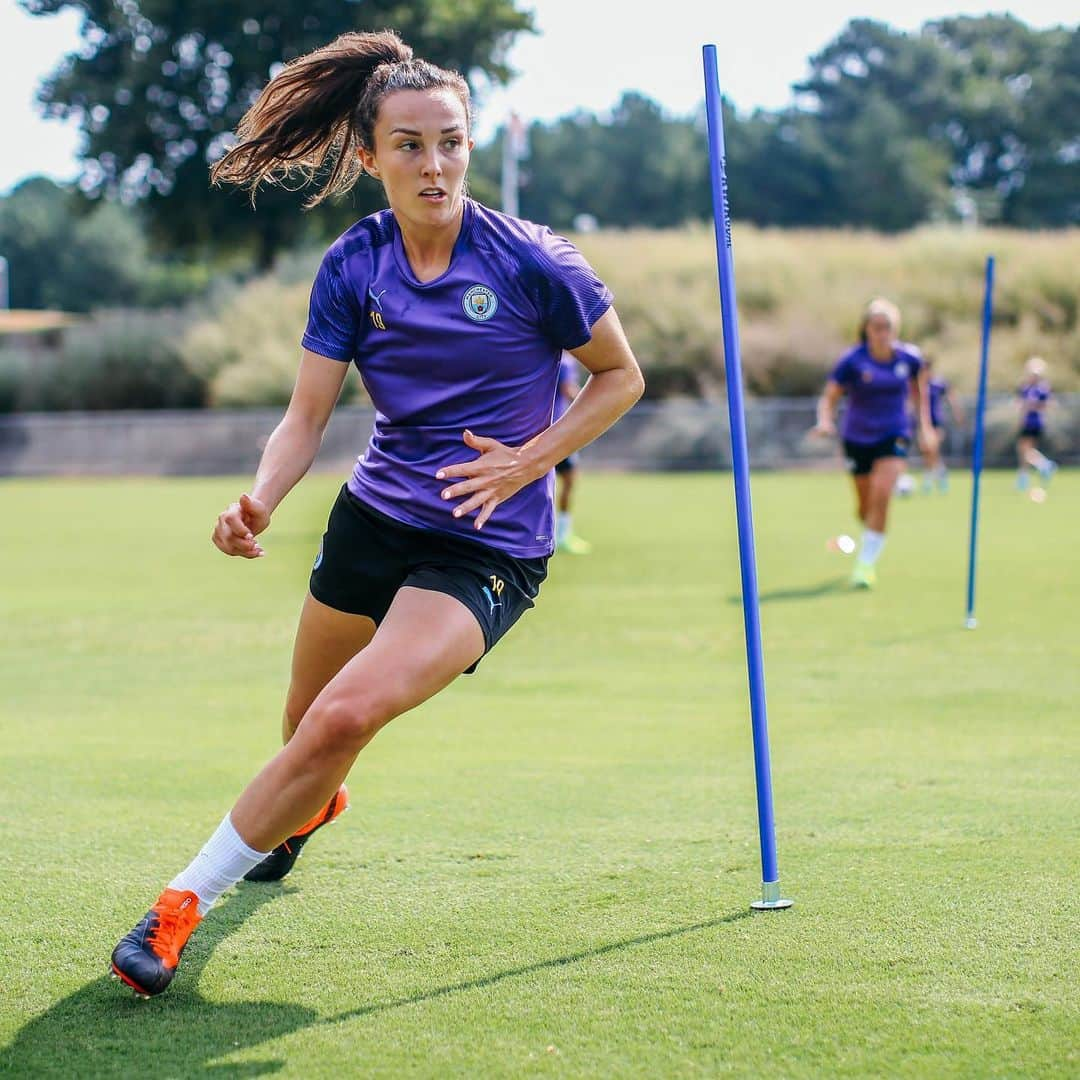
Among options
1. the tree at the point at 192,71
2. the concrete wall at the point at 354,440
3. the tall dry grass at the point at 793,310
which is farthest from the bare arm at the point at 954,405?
the tree at the point at 192,71

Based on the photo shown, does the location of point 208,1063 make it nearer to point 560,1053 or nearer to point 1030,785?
point 560,1053

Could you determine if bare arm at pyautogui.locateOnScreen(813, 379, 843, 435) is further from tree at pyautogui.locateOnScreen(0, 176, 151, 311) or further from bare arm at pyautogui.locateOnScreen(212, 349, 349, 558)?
tree at pyautogui.locateOnScreen(0, 176, 151, 311)

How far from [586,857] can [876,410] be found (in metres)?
8.62

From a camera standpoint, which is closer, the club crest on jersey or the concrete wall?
the club crest on jersey

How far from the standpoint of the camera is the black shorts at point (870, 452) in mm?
12711

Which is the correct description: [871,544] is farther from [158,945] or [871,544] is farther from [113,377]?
[113,377]

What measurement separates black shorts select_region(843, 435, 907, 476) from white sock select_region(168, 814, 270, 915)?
971 cm

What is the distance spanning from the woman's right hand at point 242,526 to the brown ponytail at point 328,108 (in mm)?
1093

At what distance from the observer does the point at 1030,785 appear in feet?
19.3

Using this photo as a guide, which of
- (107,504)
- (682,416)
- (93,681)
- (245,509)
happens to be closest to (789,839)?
(245,509)

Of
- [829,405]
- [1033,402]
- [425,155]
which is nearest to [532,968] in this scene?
[425,155]

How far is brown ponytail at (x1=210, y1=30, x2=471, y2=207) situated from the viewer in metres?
4.17

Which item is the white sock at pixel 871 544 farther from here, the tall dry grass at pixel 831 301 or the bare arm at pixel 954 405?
the tall dry grass at pixel 831 301

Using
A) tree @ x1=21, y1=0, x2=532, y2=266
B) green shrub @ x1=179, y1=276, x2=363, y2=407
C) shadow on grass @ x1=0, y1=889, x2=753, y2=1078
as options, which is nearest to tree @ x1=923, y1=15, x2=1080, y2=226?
tree @ x1=21, y1=0, x2=532, y2=266
